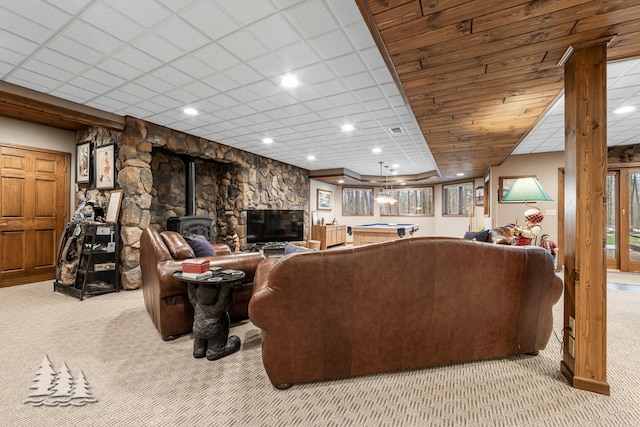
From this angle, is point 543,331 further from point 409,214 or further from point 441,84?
point 409,214

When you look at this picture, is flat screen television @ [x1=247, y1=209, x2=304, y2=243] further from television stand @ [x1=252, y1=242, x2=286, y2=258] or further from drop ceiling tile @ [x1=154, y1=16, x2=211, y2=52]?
drop ceiling tile @ [x1=154, y1=16, x2=211, y2=52]

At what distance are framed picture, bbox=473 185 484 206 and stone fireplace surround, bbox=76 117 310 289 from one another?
5.07 metres

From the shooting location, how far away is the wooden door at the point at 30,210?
4.14 m

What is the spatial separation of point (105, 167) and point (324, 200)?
6.54 m

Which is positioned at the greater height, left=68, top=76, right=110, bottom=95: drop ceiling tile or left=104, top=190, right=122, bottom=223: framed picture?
left=68, top=76, right=110, bottom=95: drop ceiling tile

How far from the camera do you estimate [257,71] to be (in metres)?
2.79

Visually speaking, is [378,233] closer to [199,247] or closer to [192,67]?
[199,247]

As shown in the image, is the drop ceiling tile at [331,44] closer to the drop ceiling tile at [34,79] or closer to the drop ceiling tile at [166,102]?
the drop ceiling tile at [166,102]

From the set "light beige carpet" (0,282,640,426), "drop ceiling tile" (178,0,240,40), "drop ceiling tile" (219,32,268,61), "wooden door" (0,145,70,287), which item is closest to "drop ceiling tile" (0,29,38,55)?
"drop ceiling tile" (178,0,240,40)

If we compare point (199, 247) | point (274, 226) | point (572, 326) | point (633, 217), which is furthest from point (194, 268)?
point (633, 217)

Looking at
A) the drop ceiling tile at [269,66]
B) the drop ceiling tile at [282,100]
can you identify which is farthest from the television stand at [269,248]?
the drop ceiling tile at [269,66]

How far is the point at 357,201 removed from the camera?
1099 cm

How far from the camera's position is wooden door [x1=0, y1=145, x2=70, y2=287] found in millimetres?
4145

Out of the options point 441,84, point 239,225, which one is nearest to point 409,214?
point 239,225
